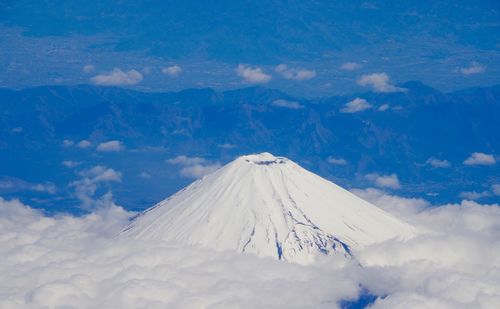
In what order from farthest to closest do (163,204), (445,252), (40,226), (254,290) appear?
(40,226) → (163,204) → (445,252) → (254,290)

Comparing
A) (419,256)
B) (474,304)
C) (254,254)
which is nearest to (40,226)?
(254,254)

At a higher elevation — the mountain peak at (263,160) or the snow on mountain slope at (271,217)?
the mountain peak at (263,160)

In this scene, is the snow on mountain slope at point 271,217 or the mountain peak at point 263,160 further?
the mountain peak at point 263,160

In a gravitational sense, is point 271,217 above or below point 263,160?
below

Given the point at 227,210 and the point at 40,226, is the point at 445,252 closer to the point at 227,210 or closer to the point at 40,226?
the point at 227,210

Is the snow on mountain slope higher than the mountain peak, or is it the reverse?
the mountain peak

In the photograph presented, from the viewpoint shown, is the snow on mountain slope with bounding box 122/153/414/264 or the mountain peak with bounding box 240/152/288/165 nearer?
the snow on mountain slope with bounding box 122/153/414/264

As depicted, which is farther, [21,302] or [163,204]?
[163,204]

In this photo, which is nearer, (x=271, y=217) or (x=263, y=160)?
(x=271, y=217)
